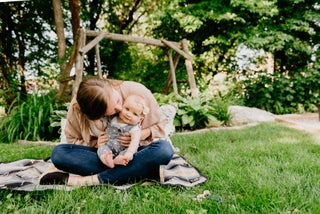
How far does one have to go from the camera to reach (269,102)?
779 centimetres

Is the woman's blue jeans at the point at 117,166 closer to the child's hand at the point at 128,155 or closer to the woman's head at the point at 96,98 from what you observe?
the child's hand at the point at 128,155

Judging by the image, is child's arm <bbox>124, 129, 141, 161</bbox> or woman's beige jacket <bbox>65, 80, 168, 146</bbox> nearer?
child's arm <bbox>124, 129, 141, 161</bbox>

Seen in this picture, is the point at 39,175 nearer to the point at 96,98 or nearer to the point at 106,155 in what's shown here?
the point at 106,155

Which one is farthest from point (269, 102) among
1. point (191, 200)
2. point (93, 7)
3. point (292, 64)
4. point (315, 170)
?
point (191, 200)

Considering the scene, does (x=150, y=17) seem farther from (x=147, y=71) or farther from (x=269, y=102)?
(x=269, y=102)

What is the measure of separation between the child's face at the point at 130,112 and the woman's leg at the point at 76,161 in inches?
12.9

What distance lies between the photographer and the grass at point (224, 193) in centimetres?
170

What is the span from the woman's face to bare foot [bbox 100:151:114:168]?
0.27 metres

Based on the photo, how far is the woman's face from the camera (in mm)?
2109

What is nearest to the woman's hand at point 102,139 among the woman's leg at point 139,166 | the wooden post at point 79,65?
the woman's leg at point 139,166

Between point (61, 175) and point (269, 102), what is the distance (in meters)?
6.53

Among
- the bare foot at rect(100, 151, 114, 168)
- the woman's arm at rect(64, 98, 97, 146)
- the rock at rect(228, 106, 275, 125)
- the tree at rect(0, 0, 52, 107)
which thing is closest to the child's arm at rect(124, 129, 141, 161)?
the bare foot at rect(100, 151, 114, 168)

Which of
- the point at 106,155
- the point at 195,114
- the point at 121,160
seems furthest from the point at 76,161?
the point at 195,114

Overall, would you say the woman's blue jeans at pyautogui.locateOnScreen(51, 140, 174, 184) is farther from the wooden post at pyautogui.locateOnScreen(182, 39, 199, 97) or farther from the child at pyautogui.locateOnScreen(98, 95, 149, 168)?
→ the wooden post at pyautogui.locateOnScreen(182, 39, 199, 97)
